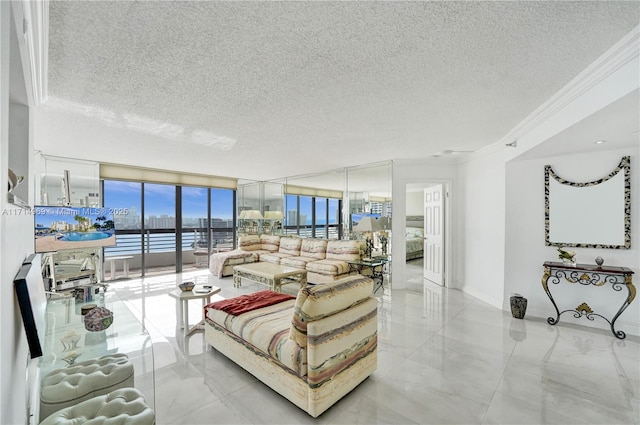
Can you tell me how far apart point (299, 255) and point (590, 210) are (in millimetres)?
4964

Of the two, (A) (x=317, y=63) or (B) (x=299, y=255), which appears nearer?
(A) (x=317, y=63)

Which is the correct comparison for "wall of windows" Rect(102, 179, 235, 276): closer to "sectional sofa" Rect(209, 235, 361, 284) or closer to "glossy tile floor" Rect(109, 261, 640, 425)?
"sectional sofa" Rect(209, 235, 361, 284)

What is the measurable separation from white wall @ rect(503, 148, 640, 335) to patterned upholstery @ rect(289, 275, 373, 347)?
312 centimetres

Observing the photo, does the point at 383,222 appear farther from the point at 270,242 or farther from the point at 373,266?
the point at 270,242

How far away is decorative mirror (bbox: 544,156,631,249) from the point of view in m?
3.22

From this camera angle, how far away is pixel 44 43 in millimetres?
1663

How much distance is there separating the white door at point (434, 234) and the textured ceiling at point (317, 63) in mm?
2148

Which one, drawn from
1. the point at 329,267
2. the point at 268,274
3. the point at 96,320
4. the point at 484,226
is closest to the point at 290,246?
the point at 329,267

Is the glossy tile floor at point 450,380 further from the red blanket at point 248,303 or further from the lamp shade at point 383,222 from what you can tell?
the lamp shade at point 383,222

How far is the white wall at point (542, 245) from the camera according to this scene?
10.5 ft

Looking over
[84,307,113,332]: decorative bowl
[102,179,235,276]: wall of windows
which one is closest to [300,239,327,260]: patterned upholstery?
[102,179,235,276]: wall of windows

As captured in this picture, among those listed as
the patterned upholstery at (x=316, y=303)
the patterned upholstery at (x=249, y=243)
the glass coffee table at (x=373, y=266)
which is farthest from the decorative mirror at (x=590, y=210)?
the patterned upholstery at (x=249, y=243)

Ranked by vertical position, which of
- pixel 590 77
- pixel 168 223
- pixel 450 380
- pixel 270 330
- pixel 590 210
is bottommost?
pixel 450 380

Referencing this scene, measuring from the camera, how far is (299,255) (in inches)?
254
